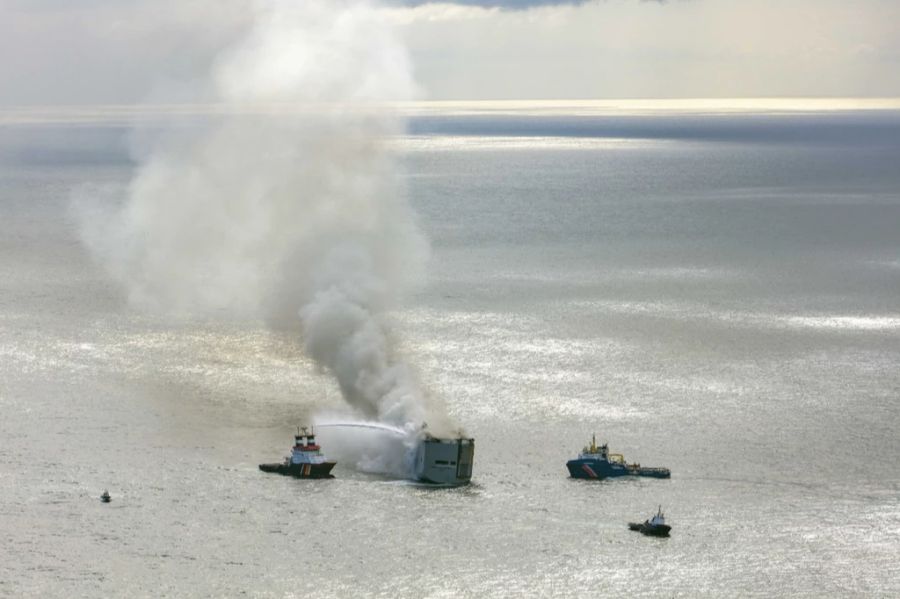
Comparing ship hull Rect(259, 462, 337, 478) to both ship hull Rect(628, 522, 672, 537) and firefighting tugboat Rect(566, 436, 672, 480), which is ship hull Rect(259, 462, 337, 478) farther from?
ship hull Rect(628, 522, 672, 537)

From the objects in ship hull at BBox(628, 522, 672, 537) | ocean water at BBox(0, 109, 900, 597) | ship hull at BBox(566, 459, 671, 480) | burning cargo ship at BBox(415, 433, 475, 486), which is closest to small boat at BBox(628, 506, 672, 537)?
ship hull at BBox(628, 522, 672, 537)

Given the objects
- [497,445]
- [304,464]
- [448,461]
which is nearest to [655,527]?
[448,461]

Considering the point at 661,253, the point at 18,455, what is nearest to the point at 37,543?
the point at 18,455

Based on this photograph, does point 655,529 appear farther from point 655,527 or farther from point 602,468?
point 602,468

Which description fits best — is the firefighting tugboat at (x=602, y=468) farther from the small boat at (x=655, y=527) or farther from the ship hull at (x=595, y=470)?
the small boat at (x=655, y=527)

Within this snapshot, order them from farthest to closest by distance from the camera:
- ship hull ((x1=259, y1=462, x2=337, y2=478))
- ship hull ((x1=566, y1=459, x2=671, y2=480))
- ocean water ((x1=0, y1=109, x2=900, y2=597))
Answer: ship hull ((x1=566, y1=459, x2=671, y2=480)) → ship hull ((x1=259, y1=462, x2=337, y2=478)) → ocean water ((x1=0, y1=109, x2=900, y2=597))
